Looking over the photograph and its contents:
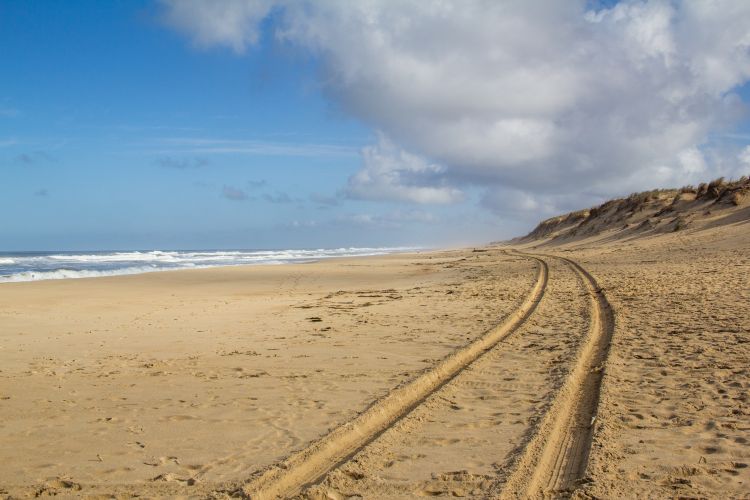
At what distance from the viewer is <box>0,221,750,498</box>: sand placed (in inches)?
159

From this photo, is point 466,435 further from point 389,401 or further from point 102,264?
point 102,264

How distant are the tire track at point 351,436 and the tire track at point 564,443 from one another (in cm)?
133

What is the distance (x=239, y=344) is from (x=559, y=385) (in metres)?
5.19

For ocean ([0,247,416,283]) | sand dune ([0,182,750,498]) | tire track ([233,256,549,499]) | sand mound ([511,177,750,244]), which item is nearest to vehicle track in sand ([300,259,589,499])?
sand dune ([0,182,750,498])

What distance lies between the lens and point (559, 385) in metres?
6.19

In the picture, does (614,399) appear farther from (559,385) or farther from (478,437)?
(478,437)

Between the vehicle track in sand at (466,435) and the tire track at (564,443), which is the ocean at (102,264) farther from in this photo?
the tire track at (564,443)

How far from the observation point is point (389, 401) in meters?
5.77

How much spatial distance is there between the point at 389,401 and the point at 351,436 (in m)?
0.97

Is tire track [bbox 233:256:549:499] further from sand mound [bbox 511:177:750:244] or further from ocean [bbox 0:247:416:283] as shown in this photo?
sand mound [bbox 511:177:750:244]

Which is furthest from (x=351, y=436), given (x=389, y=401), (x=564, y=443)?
(x=564, y=443)

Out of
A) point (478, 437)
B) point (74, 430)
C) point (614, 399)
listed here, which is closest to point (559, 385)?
point (614, 399)

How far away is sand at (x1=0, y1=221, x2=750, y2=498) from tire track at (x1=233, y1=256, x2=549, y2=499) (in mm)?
19

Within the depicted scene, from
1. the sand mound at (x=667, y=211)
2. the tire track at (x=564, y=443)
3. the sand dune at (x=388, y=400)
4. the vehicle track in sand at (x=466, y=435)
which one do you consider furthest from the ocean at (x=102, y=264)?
the tire track at (x=564, y=443)
